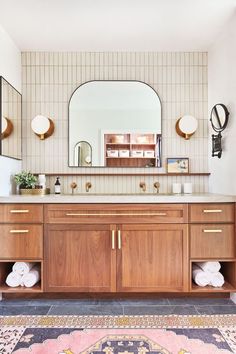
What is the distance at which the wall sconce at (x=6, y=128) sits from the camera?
2.57 meters

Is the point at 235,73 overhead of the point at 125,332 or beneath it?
overhead

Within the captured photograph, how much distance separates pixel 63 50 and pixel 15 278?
2.24 metres

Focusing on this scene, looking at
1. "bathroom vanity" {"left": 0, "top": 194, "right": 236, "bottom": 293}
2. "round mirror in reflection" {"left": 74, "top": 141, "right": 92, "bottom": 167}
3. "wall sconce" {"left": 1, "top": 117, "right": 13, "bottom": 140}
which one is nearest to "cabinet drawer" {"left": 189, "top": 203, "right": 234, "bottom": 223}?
"bathroom vanity" {"left": 0, "top": 194, "right": 236, "bottom": 293}

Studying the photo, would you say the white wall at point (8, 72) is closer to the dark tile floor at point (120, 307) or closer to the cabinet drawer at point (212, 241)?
the dark tile floor at point (120, 307)

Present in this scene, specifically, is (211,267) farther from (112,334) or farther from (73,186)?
(73,186)

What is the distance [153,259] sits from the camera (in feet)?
7.88

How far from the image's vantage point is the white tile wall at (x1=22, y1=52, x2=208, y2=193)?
3.05 metres

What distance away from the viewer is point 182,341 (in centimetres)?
186

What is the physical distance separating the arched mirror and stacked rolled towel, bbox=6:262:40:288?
1105 mm

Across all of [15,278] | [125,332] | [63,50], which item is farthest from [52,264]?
[63,50]

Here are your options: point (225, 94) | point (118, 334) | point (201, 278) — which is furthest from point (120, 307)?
point (225, 94)

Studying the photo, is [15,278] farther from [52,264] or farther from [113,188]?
[113,188]

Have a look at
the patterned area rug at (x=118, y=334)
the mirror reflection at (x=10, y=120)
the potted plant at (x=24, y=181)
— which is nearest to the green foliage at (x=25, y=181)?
the potted plant at (x=24, y=181)

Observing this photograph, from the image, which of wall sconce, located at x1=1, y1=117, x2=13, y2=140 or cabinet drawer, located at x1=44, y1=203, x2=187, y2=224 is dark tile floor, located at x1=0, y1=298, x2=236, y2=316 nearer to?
cabinet drawer, located at x1=44, y1=203, x2=187, y2=224
